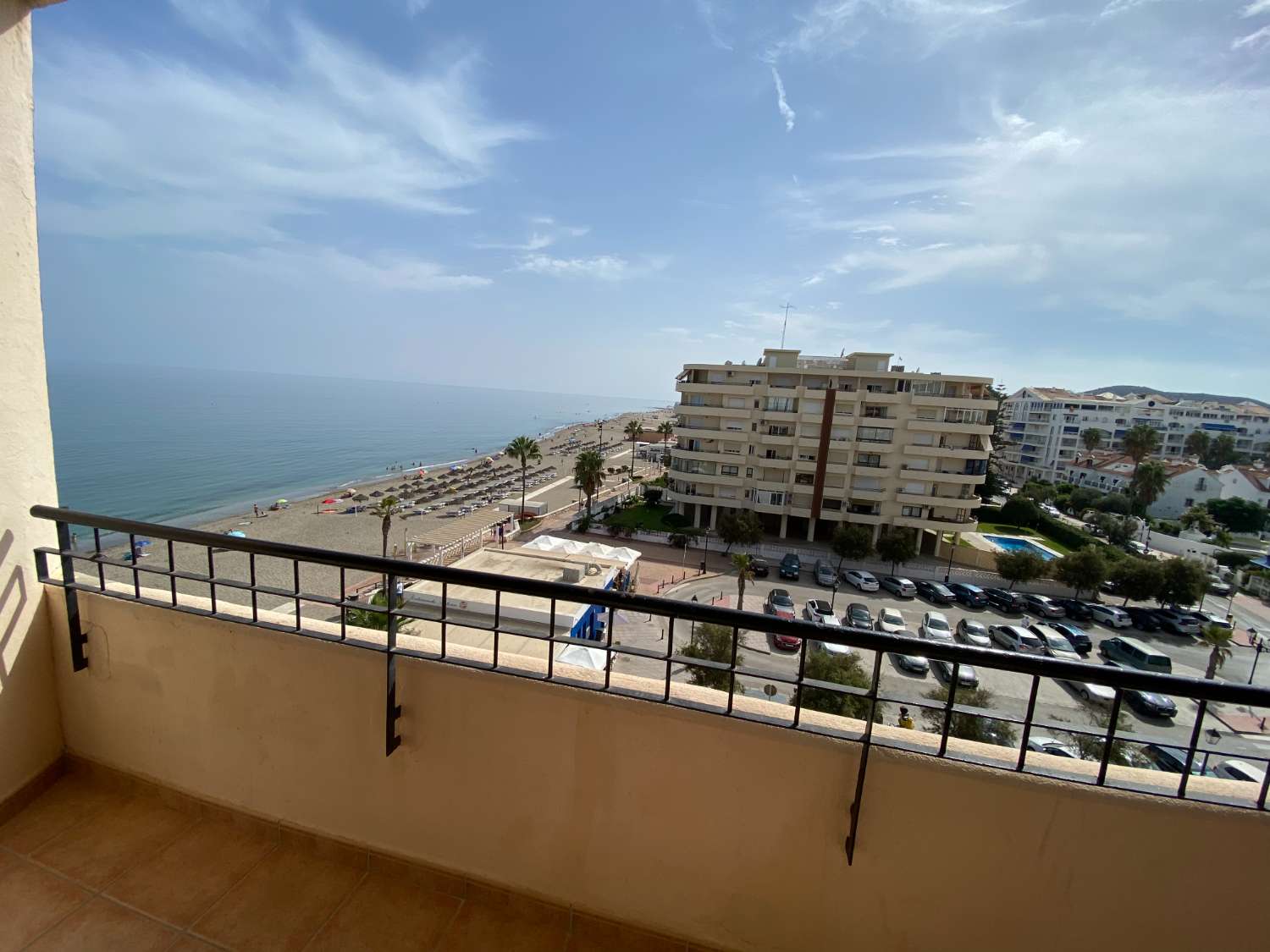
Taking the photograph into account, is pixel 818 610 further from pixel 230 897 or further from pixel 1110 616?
pixel 230 897

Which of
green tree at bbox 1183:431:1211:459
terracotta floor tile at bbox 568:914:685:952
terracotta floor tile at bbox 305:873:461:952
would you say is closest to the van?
terracotta floor tile at bbox 568:914:685:952

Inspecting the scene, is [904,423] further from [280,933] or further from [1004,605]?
[280,933]

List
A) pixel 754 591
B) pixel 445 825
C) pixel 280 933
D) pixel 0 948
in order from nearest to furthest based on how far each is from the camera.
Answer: pixel 0 948
pixel 280 933
pixel 445 825
pixel 754 591

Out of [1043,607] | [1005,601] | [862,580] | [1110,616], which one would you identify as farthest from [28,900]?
[1110,616]

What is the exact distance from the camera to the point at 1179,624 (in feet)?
65.4

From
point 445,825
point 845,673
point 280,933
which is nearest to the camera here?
point 280,933

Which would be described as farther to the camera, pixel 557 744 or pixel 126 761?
pixel 126 761

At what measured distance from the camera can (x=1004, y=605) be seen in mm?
20828

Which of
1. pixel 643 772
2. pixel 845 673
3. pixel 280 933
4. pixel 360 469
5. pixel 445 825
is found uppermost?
pixel 643 772

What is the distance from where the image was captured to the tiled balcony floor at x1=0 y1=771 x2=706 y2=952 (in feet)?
6.13

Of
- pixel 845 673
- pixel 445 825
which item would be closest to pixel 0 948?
pixel 445 825

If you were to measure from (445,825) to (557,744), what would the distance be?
24.5 inches

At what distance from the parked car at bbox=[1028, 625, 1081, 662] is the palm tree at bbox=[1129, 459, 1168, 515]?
28.3 metres

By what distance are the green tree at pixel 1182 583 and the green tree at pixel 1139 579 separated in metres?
0.17
